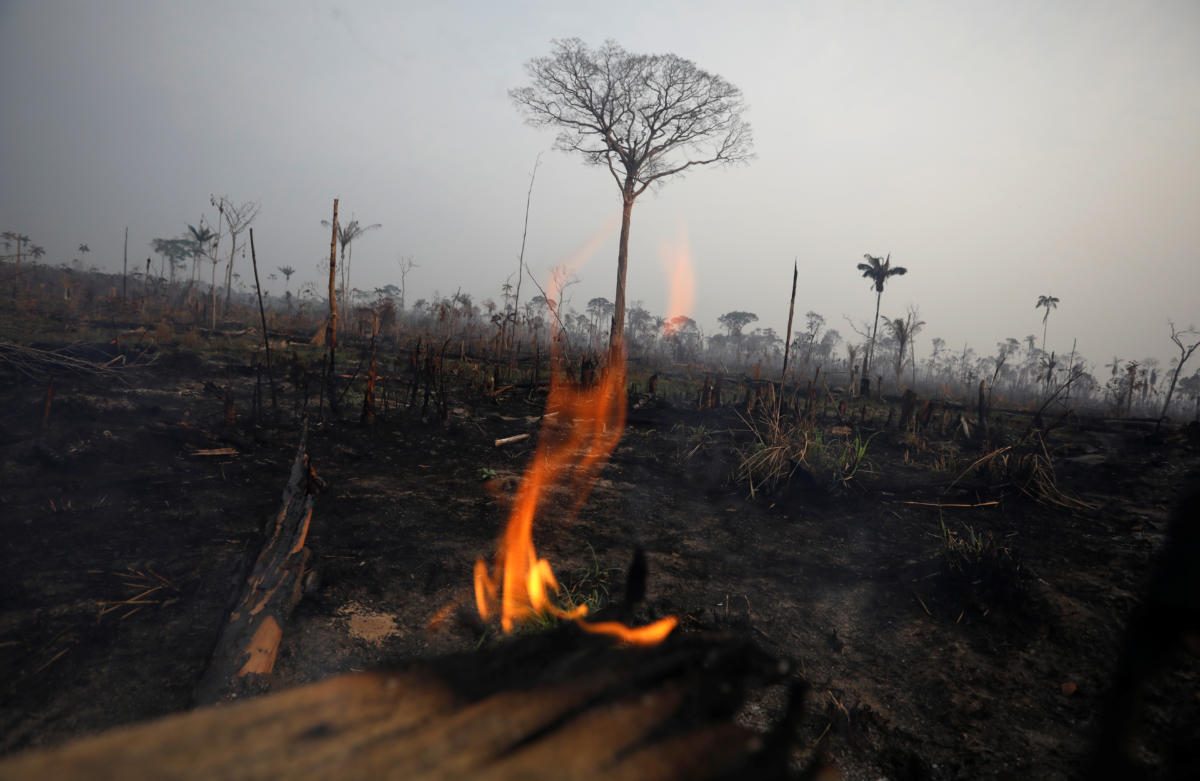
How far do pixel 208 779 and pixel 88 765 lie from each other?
0.35ft

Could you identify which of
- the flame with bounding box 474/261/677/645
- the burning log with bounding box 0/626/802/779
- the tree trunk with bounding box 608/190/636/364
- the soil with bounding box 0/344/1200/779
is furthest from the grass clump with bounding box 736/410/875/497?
the tree trunk with bounding box 608/190/636/364

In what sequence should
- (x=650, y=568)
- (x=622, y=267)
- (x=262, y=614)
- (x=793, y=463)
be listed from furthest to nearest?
(x=622, y=267) < (x=793, y=463) < (x=650, y=568) < (x=262, y=614)

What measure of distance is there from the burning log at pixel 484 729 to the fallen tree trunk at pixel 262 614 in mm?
2455

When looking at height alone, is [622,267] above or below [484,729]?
above

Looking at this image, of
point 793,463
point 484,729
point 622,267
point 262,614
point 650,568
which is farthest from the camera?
point 622,267

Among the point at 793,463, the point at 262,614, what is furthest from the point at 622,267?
the point at 262,614

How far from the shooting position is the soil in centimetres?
238

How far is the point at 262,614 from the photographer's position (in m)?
2.60

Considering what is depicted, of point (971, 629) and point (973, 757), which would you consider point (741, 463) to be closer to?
point (971, 629)

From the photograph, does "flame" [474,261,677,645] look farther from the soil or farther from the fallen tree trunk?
the fallen tree trunk

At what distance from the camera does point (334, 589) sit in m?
3.28

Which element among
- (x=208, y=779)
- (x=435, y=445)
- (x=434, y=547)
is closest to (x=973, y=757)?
(x=208, y=779)

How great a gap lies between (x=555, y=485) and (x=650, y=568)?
78.8 inches

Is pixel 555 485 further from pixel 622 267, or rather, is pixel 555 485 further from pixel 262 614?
pixel 622 267
